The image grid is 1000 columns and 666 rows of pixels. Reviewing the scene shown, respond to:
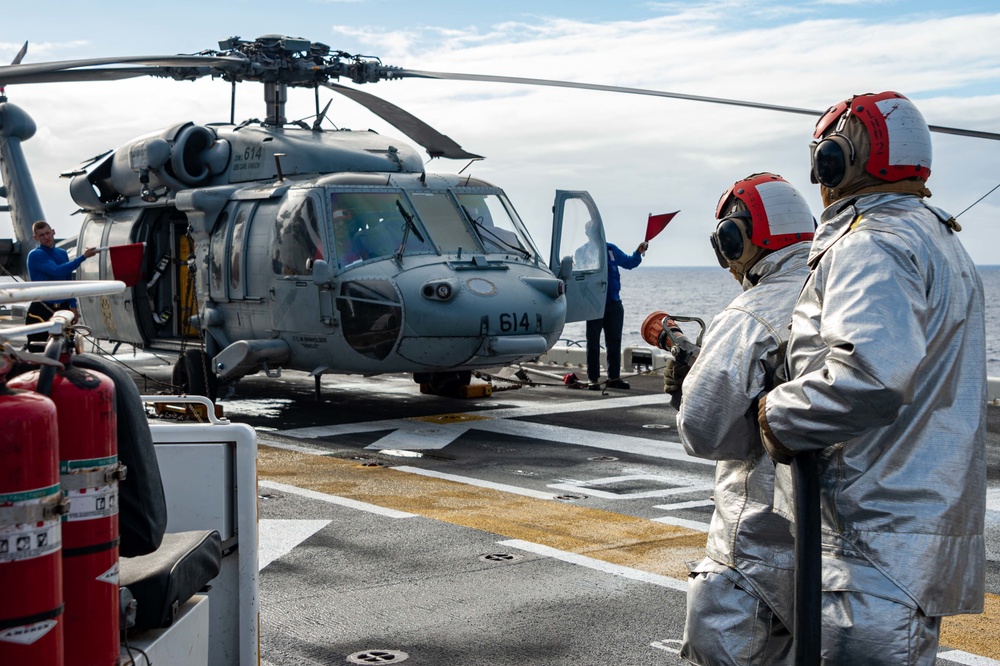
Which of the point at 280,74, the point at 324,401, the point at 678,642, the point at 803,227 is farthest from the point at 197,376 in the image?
the point at 803,227

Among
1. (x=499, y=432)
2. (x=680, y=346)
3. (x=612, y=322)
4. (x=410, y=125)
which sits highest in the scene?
(x=410, y=125)

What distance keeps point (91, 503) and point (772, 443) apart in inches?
63.6

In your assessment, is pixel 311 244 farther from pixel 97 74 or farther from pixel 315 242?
pixel 97 74

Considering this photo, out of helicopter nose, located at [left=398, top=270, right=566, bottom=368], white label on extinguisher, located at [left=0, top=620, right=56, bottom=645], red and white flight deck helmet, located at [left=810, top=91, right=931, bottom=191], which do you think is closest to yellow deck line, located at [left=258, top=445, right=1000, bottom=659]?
helicopter nose, located at [left=398, top=270, right=566, bottom=368]

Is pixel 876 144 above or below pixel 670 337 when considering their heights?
above

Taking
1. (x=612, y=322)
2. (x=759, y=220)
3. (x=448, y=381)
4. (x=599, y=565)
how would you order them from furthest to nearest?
(x=612, y=322), (x=448, y=381), (x=599, y=565), (x=759, y=220)

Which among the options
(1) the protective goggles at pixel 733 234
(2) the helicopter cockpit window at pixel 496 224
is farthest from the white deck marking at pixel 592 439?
(1) the protective goggles at pixel 733 234

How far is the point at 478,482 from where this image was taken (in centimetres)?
878

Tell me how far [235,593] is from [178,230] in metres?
11.0

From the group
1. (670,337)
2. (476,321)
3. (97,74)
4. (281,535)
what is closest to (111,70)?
(97,74)

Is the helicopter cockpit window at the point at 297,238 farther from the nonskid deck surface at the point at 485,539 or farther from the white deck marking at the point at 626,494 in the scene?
the white deck marking at the point at 626,494

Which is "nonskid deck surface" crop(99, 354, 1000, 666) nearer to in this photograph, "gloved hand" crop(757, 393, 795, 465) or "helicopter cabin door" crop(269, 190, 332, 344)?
"helicopter cabin door" crop(269, 190, 332, 344)

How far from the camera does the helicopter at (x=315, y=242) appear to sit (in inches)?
440

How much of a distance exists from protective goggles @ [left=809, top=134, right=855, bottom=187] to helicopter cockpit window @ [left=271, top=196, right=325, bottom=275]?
8.62 m
